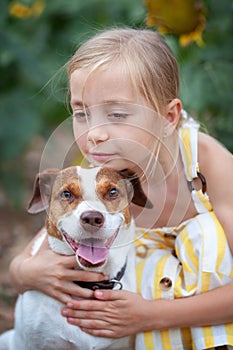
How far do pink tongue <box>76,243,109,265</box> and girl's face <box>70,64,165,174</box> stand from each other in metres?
0.20

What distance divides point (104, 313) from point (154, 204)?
330 millimetres

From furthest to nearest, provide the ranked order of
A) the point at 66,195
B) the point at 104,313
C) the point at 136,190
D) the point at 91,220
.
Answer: the point at 104,313 < the point at 136,190 < the point at 66,195 < the point at 91,220

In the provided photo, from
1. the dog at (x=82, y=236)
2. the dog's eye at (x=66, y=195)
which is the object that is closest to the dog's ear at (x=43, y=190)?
the dog at (x=82, y=236)

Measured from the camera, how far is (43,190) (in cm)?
208

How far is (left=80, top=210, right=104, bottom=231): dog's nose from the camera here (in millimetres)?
1795

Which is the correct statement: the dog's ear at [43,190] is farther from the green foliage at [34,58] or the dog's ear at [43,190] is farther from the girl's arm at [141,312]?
the green foliage at [34,58]

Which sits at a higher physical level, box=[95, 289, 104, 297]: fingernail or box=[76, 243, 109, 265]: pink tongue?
box=[76, 243, 109, 265]: pink tongue

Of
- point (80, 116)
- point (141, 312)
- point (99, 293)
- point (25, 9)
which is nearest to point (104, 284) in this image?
point (99, 293)

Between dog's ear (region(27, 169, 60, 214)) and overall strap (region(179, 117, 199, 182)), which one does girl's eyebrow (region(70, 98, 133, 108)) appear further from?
overall strap (region(179, 117, 199, 182))

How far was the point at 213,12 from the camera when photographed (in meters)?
3.36

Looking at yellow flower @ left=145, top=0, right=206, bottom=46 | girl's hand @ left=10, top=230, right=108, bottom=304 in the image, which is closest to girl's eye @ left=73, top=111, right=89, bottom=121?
girl's hand @ left=10, top=230, right=108, bottom=304

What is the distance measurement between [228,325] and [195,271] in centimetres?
18

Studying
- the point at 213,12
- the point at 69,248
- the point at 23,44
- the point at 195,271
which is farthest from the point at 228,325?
the point at 23,44

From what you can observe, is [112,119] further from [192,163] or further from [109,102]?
[192,163]
